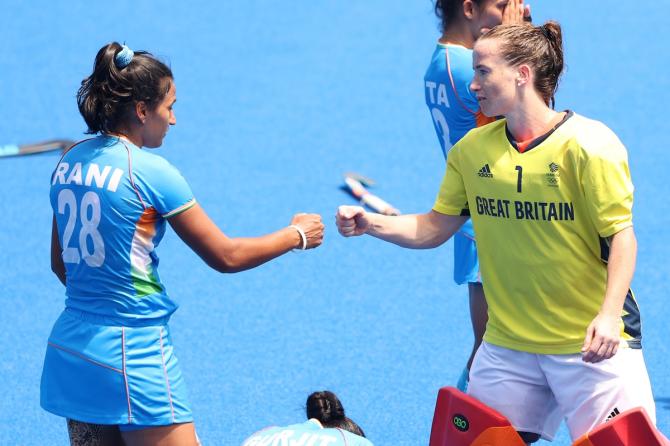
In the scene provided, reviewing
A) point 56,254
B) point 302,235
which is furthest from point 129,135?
point 302,235

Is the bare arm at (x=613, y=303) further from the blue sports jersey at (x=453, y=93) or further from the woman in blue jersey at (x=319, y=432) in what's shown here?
the blue sports jersey at (x=453, y=93)

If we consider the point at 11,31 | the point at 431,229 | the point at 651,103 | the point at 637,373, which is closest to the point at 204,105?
the point at 11,31

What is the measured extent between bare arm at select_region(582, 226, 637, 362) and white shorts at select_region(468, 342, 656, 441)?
0.61 ft

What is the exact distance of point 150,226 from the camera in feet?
11.0


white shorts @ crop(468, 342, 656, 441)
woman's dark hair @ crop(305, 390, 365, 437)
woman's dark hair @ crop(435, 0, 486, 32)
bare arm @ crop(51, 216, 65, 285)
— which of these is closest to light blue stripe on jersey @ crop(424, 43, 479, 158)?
woman's dark hair @ crop(435, 0, 486, 32)

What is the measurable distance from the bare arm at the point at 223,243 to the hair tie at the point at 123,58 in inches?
19.0

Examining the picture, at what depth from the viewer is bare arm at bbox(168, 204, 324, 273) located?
133 inches

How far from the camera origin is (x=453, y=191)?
3.67 meters

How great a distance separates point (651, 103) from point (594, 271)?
6262 mm

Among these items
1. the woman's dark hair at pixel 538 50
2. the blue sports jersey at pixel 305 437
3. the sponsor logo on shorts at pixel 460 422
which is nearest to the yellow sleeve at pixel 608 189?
the woman's dark hair at pixel 538 50

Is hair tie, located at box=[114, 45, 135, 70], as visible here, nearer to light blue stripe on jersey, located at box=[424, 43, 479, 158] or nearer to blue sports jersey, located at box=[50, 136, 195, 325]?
blue sports jersey, located at box=[50, 136, 195, 325]

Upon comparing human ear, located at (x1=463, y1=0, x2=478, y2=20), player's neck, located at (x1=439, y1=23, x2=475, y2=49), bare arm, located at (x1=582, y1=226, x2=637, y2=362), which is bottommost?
bare arm, located at (x1=582, y1=226, x2=637, y2=362)

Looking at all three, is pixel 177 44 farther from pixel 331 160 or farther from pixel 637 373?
pixel 637 373

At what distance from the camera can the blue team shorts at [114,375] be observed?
3.36m
